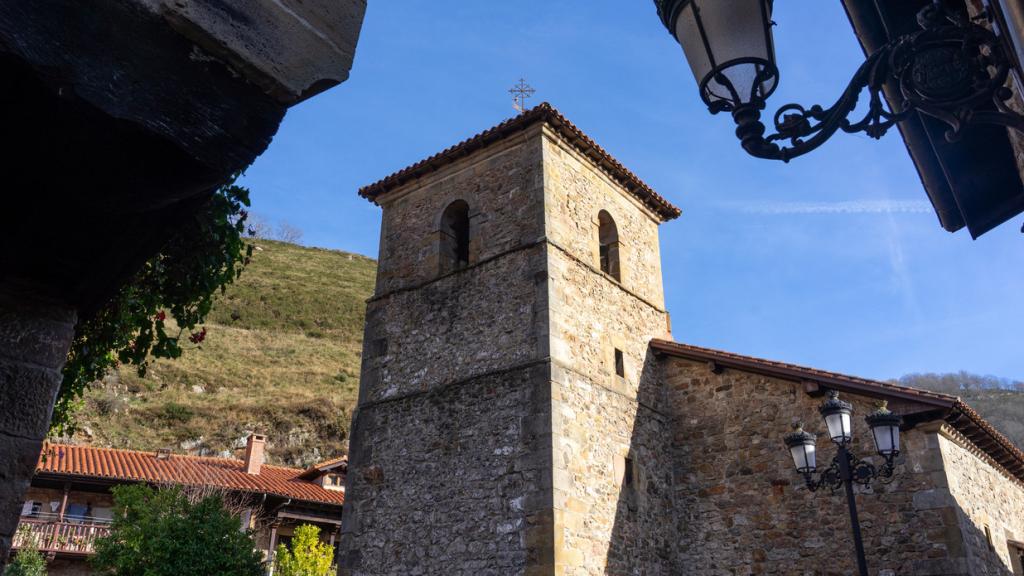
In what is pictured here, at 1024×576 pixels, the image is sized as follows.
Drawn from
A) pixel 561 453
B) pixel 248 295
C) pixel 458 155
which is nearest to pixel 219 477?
pixel 458 155

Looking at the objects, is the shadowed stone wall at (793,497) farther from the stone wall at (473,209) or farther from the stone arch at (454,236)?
the stone arch at (454,236)

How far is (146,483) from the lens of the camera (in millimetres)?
20922

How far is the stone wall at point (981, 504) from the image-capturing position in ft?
34.8

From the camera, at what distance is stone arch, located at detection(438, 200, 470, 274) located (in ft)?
47.4

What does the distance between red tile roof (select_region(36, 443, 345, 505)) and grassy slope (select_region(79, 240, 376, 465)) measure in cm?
450

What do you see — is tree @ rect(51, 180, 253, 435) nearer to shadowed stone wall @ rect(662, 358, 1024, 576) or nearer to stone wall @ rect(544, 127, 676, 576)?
stone wall @ rect(544, 127, 676, 576)

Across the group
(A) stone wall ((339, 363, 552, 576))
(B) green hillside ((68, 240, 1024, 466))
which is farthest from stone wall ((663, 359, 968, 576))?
(B) green hillside ((68, 240, 1024, 466))

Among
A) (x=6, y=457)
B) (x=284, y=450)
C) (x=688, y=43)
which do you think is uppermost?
(x=284, y=450)

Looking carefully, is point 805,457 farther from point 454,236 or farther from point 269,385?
point 269,385

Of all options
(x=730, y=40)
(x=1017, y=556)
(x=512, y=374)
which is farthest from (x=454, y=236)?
(x=730, y=40)

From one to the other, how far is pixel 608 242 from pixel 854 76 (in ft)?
40.0

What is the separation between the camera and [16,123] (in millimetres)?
1383

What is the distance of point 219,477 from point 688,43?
931 inches

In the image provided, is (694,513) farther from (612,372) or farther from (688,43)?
(688,43)
